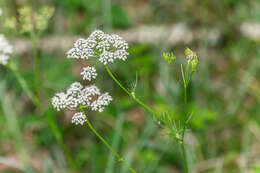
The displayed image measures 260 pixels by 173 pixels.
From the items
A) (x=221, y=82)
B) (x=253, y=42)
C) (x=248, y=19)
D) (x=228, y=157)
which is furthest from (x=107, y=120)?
(x=248, y=19)

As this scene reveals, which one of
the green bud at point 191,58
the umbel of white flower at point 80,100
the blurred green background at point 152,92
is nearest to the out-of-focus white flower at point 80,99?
the umbel of white flower at point 80,100

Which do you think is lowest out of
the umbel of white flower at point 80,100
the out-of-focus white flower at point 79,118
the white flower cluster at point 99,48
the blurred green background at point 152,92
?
the out-of-focus white flower at point 79,118

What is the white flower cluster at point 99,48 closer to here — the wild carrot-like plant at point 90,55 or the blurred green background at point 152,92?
the wild carrot-like plant at point 90,55

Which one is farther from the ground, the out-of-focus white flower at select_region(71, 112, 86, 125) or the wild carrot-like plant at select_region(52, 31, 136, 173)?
the wild carrot-like plant at select_region(52, 31, 136, 173)

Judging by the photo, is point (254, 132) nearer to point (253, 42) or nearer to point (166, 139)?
point (166, 139)

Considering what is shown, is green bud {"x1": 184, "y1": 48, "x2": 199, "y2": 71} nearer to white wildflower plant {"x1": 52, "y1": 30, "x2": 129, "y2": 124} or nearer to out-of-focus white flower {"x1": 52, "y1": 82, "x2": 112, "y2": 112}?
white wildflower plant {"x1": 52, "y1": 30, "x2": 129, "y2": 124}

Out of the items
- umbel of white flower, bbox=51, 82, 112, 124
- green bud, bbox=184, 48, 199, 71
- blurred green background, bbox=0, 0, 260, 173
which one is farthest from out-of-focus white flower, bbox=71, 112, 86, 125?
blurred green background, bbox=0, 0, 260, 173
